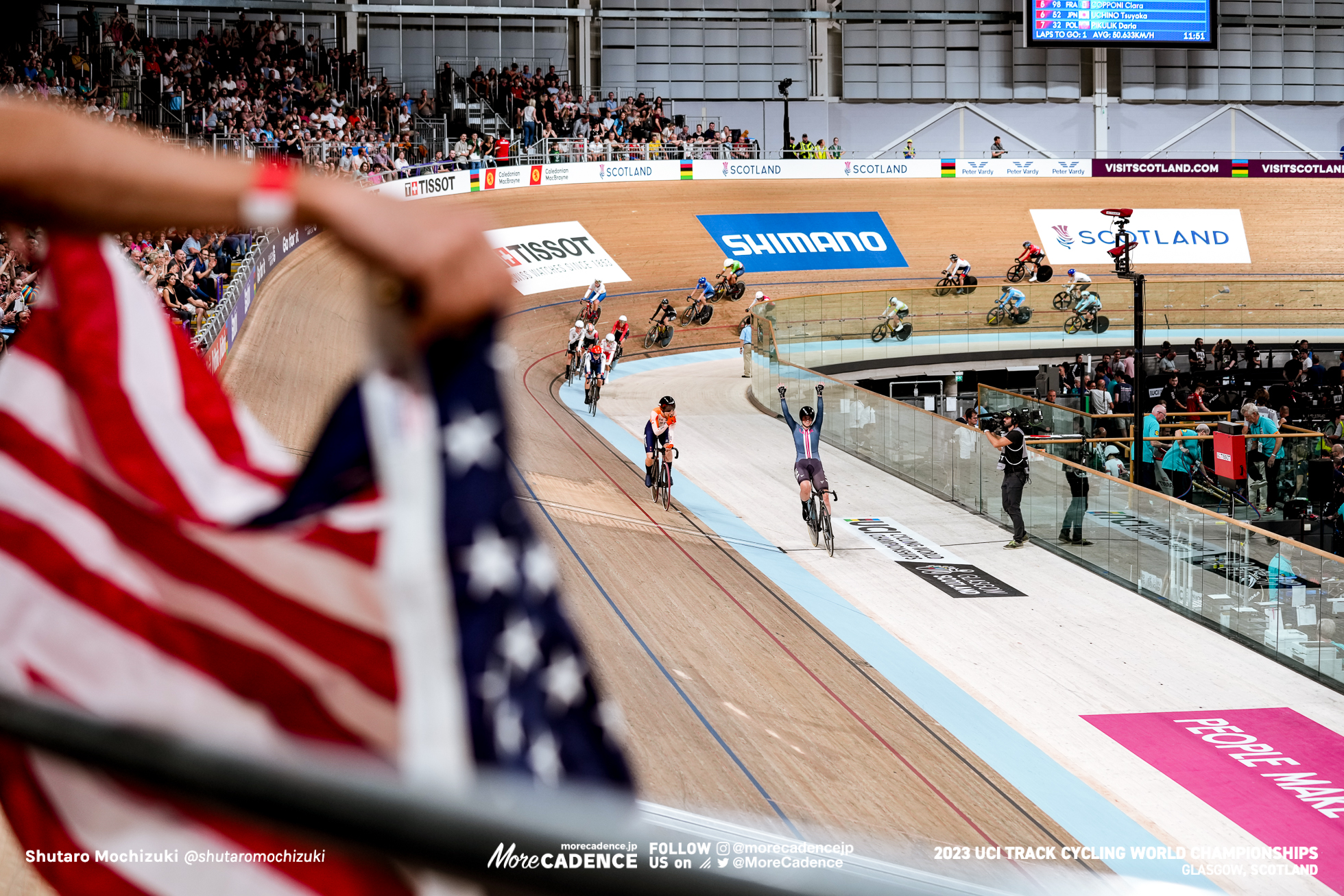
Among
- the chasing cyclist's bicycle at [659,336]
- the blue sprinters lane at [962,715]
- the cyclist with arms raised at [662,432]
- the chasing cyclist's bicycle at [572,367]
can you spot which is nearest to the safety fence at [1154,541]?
the blue sprinters lane at [962,715]

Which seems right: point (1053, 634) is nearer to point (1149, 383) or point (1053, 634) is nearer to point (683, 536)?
point (683, 536)

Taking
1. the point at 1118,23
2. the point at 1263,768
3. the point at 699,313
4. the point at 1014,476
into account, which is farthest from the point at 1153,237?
the point at 1263,768

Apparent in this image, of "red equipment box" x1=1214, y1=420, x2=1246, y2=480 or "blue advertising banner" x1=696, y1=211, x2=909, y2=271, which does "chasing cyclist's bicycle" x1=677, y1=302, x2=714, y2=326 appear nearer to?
"blue advertising banner" x1=696, y1=211, x2=909, y2=271

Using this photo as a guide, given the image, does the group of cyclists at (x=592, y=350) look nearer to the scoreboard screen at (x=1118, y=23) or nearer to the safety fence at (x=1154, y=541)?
the safety fence at (x=1154, y=541)

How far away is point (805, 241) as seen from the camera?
32.1 meters

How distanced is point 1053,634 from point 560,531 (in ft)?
16.6

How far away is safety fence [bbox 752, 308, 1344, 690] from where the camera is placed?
10023 mm

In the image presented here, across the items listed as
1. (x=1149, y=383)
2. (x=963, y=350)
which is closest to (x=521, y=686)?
(x=1149, y=383)

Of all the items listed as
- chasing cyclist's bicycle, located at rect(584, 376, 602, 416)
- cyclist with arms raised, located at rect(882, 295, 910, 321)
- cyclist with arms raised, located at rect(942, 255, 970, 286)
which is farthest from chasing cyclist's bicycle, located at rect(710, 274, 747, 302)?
chasing cyclist's bicycle, located at rect(584, 376, 602, 416)

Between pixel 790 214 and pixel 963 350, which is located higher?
pixel 790 214

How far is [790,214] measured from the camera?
32719 millimetres

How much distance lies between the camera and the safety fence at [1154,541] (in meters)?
10.0

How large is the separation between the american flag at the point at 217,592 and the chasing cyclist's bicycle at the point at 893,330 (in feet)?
76.8

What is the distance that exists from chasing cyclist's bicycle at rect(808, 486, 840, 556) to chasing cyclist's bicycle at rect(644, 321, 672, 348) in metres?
13.8
